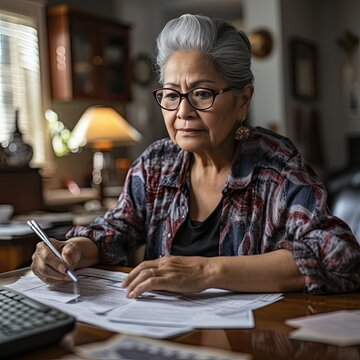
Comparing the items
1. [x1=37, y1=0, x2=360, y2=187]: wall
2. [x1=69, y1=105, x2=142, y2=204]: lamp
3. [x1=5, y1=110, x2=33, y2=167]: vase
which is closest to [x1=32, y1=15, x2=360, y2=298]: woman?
[x1=5, y1=110, x2=33, y2=167]: vase

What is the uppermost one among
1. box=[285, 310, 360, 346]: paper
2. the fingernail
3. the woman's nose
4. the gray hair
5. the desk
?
the gray hair

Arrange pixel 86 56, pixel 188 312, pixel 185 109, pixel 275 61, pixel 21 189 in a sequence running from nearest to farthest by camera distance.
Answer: pixel 188 312, pixel 185 109, pixel 21 189, pixel 86 56, pixel 275 61

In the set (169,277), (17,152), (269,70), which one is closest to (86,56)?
(17,152)

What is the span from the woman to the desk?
0.41ft

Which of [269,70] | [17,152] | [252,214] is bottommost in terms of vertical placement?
[252,214]

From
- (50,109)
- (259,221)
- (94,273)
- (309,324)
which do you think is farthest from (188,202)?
(50,109)

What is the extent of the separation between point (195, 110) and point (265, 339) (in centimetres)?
71

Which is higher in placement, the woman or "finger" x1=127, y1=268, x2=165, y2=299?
the woman

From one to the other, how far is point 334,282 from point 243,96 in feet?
1.87

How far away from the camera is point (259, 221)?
1.45 metres

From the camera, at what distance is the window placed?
4.04 metres

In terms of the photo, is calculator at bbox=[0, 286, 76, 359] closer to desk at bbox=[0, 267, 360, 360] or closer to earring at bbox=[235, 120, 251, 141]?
desk at bbox=[0, 267, 360, 360]

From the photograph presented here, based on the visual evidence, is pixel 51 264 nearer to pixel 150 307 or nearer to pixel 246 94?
pixel 150 307

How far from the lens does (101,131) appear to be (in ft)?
12.9
